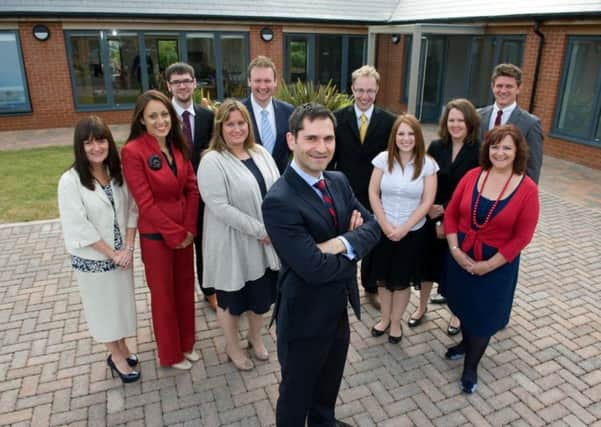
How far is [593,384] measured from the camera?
3465mm

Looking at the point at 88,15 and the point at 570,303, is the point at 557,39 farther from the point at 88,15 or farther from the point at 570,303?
the point at 88,15

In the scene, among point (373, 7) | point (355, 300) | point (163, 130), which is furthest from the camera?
point (373, 7)

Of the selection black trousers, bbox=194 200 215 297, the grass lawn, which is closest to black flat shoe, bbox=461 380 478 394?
black trousers, bbox=194 200 215 297

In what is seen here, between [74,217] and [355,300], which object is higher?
[74,217]

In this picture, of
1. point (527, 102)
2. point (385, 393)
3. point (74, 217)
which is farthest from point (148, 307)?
point (527, 102)

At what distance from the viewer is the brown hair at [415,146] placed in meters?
3.40

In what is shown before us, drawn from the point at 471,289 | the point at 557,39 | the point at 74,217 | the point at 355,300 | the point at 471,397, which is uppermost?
the point at 557,39

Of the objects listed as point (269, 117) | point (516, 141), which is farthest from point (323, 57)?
point (516, 141)

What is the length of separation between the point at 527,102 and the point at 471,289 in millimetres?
9123

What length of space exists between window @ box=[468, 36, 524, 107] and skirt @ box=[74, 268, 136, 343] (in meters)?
11.1

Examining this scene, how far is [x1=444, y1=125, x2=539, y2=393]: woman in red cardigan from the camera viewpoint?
3.03 m

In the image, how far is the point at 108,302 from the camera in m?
3.16

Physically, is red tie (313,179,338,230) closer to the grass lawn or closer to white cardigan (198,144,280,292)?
white cardigan (198,144,280,292)

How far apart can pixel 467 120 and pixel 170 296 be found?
2649 millimetres
